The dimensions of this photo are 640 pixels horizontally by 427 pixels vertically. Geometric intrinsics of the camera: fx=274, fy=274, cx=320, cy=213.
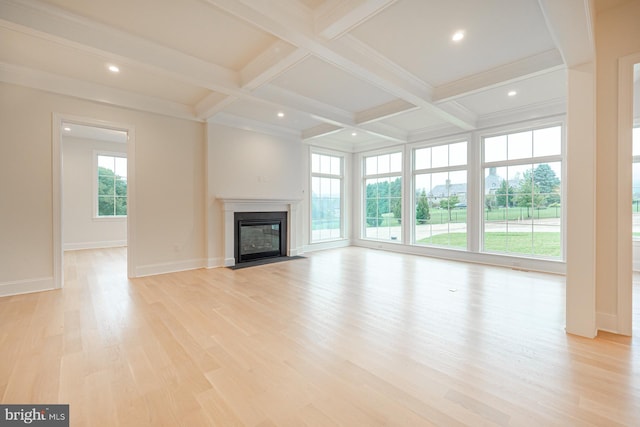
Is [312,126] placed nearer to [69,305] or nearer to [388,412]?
[69,305]

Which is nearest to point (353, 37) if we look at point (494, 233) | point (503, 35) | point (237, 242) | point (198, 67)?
point (503, 35)

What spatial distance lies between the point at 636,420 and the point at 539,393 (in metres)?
0.41

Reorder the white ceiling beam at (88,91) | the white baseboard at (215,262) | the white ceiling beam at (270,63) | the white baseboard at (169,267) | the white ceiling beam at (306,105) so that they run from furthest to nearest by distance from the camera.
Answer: the white baseboard at (215,262) < the white baseboard at (169,267) < the white ceiling beam at (306,105) < the white ceiling beam at (88,91) < the white ceiling beam at (270,63)

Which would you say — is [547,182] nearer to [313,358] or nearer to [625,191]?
[625,191]

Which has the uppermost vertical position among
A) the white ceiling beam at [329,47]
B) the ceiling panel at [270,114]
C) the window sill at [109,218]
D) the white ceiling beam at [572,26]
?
the ceiling panel at [270,114]

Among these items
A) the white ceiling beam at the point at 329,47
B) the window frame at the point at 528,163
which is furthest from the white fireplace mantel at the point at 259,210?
the window frame at the point at 528,163

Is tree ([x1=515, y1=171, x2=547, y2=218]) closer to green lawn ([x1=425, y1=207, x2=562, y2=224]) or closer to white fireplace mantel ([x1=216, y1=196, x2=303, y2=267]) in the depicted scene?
green lawn ([x1=425, y1=207, x2=562, y2=224])

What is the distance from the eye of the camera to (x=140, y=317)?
2.81 m

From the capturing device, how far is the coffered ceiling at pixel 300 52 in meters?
2.41

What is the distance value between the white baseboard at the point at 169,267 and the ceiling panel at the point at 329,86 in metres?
3.44

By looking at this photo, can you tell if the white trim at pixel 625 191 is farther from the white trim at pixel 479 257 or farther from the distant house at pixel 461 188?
the distant house at pixel 461 188

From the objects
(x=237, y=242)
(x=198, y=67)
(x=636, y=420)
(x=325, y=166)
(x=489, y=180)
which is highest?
(x=198, y=67)

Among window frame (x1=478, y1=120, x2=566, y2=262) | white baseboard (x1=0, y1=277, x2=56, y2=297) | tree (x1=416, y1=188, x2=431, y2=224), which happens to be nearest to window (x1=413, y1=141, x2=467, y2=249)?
tree (x1=416, y1=188, x2=431, y2=224)

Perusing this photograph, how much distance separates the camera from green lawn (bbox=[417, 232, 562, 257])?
4891mm
